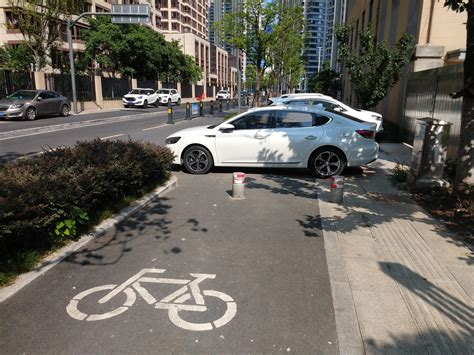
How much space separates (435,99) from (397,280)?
357 inches

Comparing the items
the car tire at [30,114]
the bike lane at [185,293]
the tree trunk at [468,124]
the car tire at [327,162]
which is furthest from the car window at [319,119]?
the car tire at [30,114]

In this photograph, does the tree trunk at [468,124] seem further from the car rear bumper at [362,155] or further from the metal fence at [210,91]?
the metal fence at [210,91]

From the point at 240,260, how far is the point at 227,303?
3.12 ft

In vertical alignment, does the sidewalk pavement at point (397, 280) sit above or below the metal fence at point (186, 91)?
below

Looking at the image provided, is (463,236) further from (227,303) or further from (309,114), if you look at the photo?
(309,114)

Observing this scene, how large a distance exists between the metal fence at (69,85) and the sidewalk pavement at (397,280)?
28.0 meters

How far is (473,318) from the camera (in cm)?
336

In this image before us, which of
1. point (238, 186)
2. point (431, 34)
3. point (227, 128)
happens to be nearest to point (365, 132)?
point (227, 128)

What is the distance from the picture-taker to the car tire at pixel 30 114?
67.7 ft

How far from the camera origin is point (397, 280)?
13.2ft

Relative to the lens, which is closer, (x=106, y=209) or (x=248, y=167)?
(x=106, y=209)

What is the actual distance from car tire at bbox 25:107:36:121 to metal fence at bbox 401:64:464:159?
18.1 meters

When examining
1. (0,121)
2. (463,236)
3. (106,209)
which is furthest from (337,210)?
(0,121)

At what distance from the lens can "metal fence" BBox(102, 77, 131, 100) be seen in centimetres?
→ 3619
